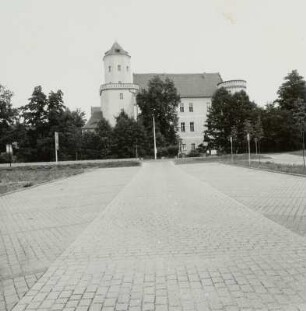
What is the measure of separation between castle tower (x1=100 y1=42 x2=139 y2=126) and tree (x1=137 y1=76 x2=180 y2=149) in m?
5.04

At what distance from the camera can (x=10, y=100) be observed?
73.1 metres

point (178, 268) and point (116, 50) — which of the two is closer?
point (178, 268)

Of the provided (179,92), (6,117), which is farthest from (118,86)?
(6,117)

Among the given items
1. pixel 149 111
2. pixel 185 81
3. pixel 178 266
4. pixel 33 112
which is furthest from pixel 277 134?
pixel 178 266

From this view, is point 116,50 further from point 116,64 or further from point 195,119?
point 195,119

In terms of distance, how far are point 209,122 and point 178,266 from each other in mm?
65461

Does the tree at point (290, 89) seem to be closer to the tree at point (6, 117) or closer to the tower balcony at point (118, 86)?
the tower balcony at point (118, 86)

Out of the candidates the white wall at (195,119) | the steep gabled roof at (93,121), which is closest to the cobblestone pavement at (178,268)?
the steep gabled roof at (93,121)

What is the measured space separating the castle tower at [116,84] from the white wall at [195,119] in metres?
11.4

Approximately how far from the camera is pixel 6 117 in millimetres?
69188

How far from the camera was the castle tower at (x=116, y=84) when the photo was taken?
7569 centimetres

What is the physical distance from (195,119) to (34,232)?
75.1 meters

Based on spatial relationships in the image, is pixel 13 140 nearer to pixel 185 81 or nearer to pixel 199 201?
pixel 185 81

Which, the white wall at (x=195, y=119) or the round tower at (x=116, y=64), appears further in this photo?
the white wall at (x=195, y=119)
